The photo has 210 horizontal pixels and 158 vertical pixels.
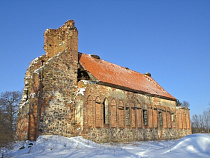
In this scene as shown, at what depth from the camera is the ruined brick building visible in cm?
1642

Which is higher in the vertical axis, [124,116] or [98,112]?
[98,112]

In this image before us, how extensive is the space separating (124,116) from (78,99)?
5.94m

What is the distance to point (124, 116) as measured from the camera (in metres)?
21.9

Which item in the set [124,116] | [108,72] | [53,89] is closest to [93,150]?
[53,89]

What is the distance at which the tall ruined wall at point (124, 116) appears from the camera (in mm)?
18375

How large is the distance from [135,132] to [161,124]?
20.6 ft

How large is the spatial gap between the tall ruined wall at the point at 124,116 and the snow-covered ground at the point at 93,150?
2354 mm

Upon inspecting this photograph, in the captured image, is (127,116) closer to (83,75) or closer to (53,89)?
(83,75)

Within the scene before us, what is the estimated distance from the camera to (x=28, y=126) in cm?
1555

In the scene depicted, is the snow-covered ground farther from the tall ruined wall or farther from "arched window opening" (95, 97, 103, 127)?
"arched window opening" (95, 97, 103, 127)

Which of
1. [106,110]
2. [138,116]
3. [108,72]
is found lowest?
[138,116]

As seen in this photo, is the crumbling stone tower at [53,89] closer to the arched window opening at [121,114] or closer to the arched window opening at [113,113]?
the arched window opening at [113,113]

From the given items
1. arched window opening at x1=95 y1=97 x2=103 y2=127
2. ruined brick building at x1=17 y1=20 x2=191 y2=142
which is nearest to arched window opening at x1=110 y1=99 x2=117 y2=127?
ruined brick building at x1=17 y1=20 x2=191 y2=142

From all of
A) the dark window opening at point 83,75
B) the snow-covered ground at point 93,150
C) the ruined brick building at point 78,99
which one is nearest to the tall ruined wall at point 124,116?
the ruined brick building at point 78,99
